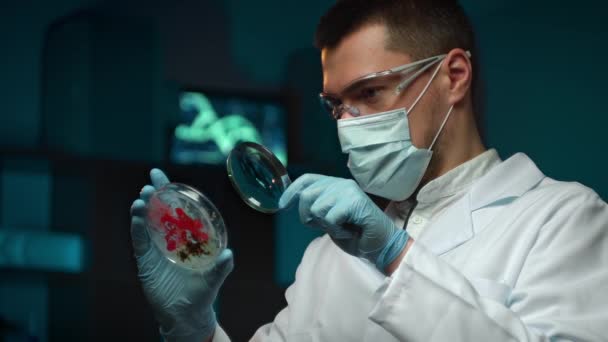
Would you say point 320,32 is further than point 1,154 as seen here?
No

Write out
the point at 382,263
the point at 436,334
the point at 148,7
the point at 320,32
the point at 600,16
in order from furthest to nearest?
1. the point at 148,7
2. the point at 600,16
3. the point at 320,32
4. the point at 382,263
5. the point at 436,334

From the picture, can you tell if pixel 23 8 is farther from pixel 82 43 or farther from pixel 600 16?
pixel 600 16

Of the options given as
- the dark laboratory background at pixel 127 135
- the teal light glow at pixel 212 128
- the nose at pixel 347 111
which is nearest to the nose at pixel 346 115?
the nose at pixel 347 111

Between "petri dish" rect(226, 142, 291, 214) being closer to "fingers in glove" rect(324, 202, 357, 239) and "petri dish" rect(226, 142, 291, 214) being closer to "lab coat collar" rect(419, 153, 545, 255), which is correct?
"fingers in glove" rect(324, 202, 357, 239)

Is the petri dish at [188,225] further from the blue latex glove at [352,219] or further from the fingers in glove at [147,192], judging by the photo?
the blue latex glove at [352,219]

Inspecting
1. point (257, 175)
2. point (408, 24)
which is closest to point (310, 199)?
point (257, 175)

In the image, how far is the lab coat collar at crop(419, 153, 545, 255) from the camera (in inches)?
64.4

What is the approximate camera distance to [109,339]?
342 cm

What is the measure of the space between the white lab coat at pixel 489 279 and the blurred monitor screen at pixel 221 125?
1.73 metres

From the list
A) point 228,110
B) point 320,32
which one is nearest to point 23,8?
point 228,110

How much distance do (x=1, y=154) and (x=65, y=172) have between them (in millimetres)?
276

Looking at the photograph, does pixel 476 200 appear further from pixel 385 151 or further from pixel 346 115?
pixel 346 115

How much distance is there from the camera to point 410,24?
1.78 metres

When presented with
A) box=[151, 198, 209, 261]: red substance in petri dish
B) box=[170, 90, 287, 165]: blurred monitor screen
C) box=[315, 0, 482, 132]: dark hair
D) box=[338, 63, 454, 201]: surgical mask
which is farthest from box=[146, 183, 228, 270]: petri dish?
box=[170, 90, 287, 165]: blurred monitor screen
